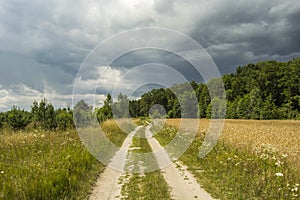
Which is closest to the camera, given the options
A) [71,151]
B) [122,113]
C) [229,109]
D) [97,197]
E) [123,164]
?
[97,197]

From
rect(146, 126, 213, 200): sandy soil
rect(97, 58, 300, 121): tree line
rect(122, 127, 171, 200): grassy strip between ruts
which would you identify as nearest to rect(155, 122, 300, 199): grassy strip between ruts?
rect(146, 126, 213, 200): sandy soil

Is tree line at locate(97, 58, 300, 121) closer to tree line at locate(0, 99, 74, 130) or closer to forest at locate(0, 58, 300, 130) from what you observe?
forest at locate(0, 58, 300, 130)

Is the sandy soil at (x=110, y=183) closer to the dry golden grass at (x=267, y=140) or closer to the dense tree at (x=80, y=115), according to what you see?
the dry golden grass at (x=267, y=140)

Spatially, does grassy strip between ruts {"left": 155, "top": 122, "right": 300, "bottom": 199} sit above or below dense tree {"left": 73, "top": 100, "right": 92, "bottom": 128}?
below

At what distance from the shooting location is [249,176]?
8.22 m

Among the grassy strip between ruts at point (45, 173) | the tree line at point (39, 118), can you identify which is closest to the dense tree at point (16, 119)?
the tree line at point (39, 118)

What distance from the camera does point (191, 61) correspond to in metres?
12.2

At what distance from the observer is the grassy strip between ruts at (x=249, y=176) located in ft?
22.9

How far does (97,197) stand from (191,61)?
25.4ft

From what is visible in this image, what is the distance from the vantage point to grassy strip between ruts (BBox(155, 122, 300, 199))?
22.9 ft

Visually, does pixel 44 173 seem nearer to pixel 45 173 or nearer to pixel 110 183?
pixel 45 173

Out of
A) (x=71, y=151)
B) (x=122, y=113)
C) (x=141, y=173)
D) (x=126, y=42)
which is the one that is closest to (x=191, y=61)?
(x=126, y=42)

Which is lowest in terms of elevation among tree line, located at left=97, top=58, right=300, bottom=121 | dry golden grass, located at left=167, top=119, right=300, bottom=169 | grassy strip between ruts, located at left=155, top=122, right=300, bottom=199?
grassy strip between ruts, located at left=155, top=122, right=300, bottom=199

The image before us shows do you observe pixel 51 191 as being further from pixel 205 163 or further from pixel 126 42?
pixel 126 42
